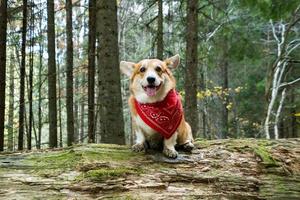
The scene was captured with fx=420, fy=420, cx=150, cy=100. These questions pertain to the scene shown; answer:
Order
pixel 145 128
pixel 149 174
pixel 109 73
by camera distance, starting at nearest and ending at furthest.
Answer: pixel 149 174, pixel 145 128, pixel 109 73

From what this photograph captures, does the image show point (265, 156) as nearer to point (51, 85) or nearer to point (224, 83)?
point (51, 85)

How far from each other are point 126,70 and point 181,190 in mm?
1445

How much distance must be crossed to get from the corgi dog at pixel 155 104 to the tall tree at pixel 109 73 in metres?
2.27

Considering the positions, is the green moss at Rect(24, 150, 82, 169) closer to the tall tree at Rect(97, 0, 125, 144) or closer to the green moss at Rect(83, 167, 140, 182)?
the green moss at Rect(83, 167, 140, 182)

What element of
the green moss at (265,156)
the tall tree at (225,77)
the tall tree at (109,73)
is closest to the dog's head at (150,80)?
the green moss at (265,156)

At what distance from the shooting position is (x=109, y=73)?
6.89 metres

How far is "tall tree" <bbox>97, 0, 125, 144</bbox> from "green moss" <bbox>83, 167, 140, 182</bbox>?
8.84ft

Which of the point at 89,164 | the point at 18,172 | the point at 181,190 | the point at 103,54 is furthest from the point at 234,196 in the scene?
the point at 103,54

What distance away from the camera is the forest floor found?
13.0 ft

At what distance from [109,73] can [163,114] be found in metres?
2.62

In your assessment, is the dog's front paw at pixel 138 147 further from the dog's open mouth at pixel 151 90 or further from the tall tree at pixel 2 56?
the tall tree at pixel 2 56

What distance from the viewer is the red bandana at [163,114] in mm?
4441

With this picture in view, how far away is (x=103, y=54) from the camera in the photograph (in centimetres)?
695

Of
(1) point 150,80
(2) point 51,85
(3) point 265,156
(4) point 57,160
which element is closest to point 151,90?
(1) point 150,80
